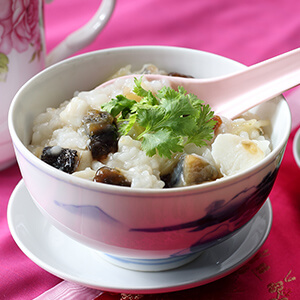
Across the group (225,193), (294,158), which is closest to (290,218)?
(294,158)

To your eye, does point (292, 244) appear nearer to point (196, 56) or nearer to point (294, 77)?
point (294, 77)

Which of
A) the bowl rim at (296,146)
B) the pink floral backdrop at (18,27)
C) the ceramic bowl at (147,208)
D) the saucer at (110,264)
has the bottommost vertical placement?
the bowl rim at (296,146)

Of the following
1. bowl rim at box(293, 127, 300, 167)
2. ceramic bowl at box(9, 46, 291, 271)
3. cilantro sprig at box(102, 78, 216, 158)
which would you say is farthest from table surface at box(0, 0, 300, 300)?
cilantro sprig at box(102, 78, 216, 158)

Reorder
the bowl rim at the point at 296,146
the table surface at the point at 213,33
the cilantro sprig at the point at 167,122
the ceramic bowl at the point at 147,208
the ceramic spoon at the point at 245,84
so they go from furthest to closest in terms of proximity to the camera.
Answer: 1. the bowl rim at the point at 296,146
2. the table surface at the point at 213,33
3. the ceramic spoon at the point at 245,84
4. the cilantro sprig at the point at 167,122
5. the ceramic bowl at the point at 147,208

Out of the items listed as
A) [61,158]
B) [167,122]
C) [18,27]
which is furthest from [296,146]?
[18,27]

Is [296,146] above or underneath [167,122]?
underneath

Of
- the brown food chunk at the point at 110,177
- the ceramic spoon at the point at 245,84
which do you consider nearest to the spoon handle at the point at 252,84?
the ceramic spoon at the point at 245,84

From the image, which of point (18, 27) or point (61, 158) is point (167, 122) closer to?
point (61, 158)

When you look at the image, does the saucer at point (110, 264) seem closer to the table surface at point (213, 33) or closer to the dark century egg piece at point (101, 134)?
the table surface at point (213, 33)
